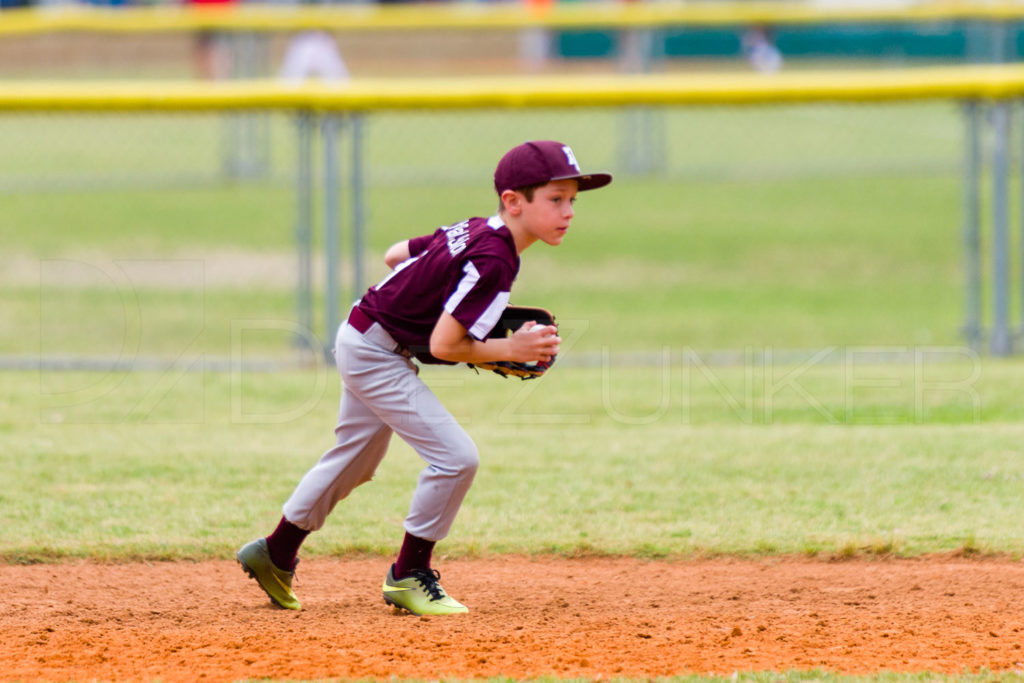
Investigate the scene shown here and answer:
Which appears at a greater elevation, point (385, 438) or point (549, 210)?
point (549, 210)

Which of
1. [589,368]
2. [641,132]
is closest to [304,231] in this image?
[589,368]

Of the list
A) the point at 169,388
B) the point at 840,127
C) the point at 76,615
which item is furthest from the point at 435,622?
the point at 840,127

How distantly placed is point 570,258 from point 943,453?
20.1 feet

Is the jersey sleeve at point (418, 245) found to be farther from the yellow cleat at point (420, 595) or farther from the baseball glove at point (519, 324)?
the yellow cleat at point (420, 595)

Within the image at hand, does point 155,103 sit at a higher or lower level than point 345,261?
higher

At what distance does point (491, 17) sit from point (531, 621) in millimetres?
13108

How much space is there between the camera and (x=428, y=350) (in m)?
4.43

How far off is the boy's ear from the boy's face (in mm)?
16

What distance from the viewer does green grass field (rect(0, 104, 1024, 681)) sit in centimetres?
545

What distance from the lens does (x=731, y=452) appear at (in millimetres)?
6316

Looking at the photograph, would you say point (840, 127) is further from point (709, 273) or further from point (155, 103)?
point (155, 103)

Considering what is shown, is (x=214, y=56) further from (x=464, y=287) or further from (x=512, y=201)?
(x=464, y=287)

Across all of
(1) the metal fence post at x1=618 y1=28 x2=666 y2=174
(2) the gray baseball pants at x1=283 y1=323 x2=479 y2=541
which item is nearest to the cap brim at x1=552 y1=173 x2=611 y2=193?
(2) the gray baseball pants at x1=283 y1=323 x2=479 y2=541

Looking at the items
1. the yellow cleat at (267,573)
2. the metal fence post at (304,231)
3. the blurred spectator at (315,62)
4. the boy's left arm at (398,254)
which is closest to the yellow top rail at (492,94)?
the metal fence post at (304,231)
